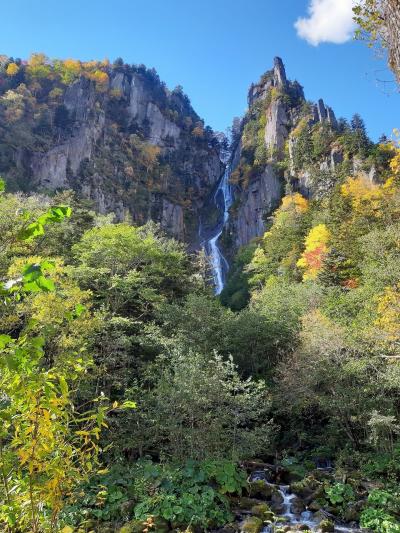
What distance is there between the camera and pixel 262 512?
9.77 meters

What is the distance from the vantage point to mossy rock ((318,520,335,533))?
902cm

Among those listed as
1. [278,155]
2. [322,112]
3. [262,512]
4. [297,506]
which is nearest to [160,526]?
[262,512]


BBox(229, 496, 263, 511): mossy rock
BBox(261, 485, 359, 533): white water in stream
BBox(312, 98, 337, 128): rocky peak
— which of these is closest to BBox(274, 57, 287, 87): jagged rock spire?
BBox(312, 98, 337, 128): rocky peak

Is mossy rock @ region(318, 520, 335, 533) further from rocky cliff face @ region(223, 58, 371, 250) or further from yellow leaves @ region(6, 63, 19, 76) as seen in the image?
yellow leaves @ region(6, 63, 19, 76)

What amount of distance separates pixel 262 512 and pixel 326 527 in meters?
1.55

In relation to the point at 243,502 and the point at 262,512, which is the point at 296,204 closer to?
the point at 243,502

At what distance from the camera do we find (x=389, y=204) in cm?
2691

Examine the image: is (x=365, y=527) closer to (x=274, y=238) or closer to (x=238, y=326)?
(x=238, y=326)

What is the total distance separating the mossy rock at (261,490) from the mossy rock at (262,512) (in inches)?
33.1

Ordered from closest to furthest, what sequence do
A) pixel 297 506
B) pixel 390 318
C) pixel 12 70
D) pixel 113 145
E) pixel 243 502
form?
pixel 243 502, pixel 297 506, pixel 390 318, pixel 12 70, pixel 113 145

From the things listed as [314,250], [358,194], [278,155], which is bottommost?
[314,250]

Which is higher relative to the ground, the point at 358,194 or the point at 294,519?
the point at 358,194

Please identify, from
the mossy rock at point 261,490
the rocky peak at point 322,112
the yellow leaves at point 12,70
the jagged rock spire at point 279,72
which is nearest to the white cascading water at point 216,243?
the jagged rock spire at point 279,72

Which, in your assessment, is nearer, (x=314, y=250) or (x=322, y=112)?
(x=314, y=250)
